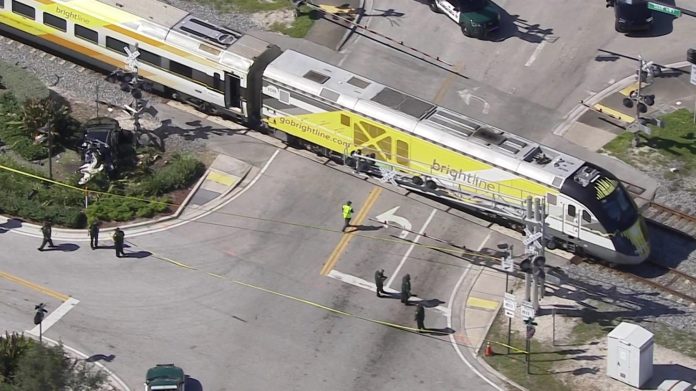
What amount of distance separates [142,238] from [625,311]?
20.5m

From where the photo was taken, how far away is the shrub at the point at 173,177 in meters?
61.9

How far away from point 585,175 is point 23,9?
3012 cm

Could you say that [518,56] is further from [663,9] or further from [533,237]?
[533,237]

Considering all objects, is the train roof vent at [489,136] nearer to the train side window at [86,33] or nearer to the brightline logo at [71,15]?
the train side window at [86,33]

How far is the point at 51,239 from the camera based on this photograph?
59000 mm

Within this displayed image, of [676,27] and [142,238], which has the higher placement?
[676,27]

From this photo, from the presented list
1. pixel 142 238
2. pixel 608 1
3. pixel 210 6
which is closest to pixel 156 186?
pixel 142 238

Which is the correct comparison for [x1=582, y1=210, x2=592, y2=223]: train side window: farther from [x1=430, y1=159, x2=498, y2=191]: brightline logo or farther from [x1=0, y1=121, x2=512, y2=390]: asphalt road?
[x1=0, y1=121, x2=512, y2=390]: asphalt road

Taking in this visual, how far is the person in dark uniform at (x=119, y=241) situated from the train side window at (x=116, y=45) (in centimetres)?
1264

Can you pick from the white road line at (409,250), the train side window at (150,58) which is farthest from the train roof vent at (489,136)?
the train side window at (150,58)

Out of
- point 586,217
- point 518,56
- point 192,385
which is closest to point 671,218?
point 586,217

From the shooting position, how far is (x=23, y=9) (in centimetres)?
7012

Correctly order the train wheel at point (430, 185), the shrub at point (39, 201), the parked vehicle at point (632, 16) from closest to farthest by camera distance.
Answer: the shrub at point (39, 201) → the train wheel at point (430, 185) → the parked vehicle at point (632, 16)

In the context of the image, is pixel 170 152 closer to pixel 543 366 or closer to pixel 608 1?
pixel 543 366
